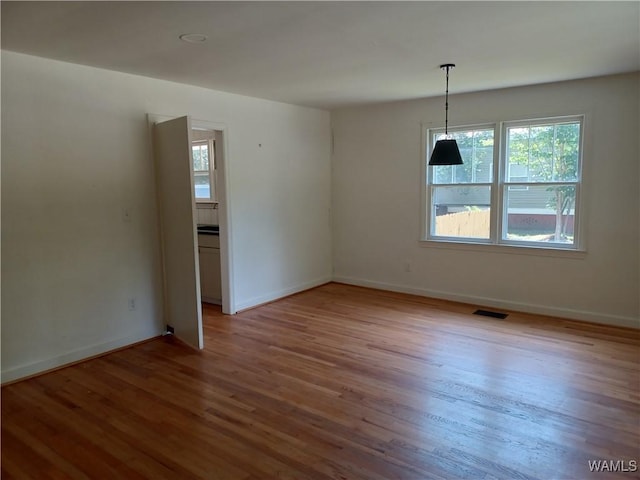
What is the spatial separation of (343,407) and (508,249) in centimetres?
303

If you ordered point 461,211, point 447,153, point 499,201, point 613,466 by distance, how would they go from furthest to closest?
1. point 461,211
2. point 499,201
3. point 447,153
4. point 613,466

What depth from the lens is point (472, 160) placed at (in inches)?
204

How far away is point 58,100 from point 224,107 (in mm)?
1654

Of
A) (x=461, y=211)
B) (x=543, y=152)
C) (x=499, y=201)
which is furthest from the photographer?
(x=461, y=211)

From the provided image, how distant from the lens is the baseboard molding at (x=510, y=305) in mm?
4430

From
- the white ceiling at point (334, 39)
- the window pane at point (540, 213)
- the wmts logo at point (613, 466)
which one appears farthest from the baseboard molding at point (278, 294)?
→ the wmts logo at point (613, 466)

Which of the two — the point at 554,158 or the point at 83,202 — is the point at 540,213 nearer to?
the point at 554,158

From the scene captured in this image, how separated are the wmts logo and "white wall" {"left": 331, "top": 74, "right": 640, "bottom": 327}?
2.55 m

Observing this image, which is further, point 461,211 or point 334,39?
point 461,211

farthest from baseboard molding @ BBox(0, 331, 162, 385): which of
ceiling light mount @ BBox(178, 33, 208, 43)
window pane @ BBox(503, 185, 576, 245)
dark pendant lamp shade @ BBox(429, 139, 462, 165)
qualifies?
window pane @ BBox(503, 185, 576, 245)

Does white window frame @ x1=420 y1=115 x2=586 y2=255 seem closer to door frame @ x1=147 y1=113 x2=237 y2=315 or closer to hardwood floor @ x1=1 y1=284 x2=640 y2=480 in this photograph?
hardwood floor @ x1=1 y1=284 x2=640 y2=480

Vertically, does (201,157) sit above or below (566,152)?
above

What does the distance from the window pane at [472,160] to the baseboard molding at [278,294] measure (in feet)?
7.11

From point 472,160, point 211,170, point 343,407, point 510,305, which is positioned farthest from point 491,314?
point 211,170
